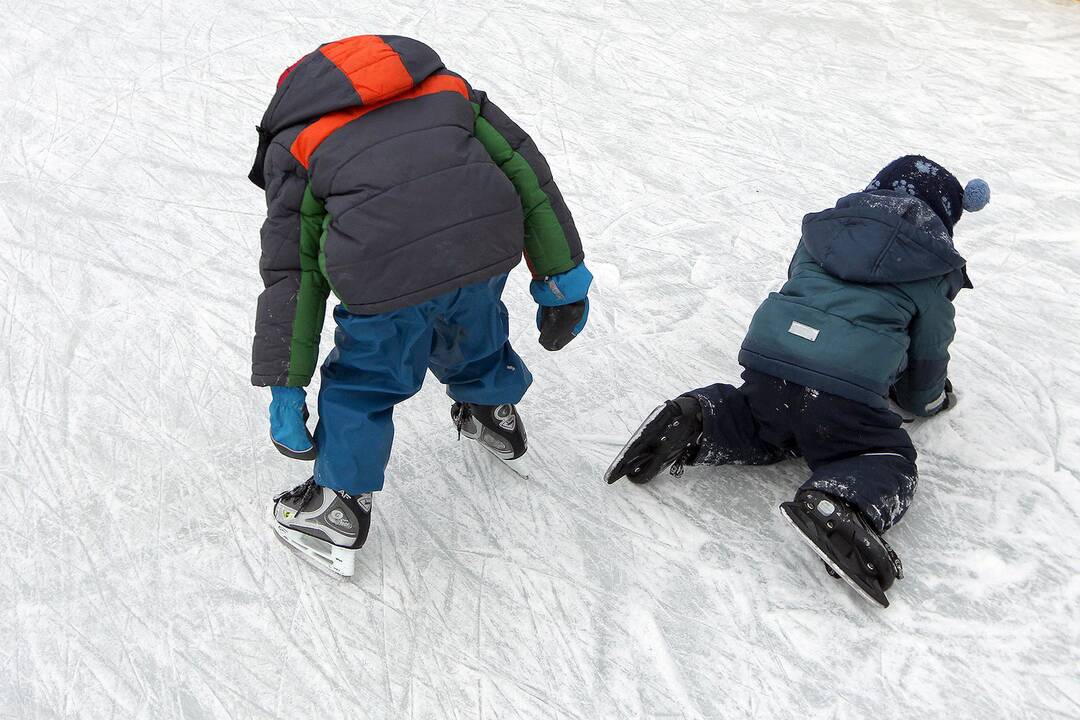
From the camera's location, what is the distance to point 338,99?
167 cm

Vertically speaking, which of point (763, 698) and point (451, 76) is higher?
point (451, 76)

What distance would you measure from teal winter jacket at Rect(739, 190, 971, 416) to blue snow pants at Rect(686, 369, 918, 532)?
0.04m

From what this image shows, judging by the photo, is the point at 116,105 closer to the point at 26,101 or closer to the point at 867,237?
the point at 26,101

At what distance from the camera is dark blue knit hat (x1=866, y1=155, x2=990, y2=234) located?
2314 mm

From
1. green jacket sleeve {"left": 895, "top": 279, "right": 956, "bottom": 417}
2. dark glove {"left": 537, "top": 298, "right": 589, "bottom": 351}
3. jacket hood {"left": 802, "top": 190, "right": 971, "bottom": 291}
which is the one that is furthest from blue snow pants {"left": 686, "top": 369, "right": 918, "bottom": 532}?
dark glove {"left": 537, "top": 298, "right": 589, "bottom": 351}

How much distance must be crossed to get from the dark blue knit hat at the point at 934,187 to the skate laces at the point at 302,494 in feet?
4.82

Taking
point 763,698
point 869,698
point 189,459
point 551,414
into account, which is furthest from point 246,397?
point 869,698

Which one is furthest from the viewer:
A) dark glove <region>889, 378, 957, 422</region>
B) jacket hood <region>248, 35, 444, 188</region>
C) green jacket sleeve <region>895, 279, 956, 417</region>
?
dark glove <region>889, 378, 957, 422</region>

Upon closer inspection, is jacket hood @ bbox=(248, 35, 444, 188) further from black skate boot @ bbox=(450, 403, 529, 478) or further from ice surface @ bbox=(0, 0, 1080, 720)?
ice surface @ bbox=(0, 0, 1080, 720)

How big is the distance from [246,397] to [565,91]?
200 centimetres

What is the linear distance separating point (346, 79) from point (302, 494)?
920mm

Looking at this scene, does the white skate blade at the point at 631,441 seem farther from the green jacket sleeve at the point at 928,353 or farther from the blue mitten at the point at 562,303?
the green jacket sleeve at the point at 928,353

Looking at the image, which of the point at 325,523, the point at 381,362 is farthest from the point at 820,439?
the point at 325,523

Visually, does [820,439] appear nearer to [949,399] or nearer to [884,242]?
[884,242]
